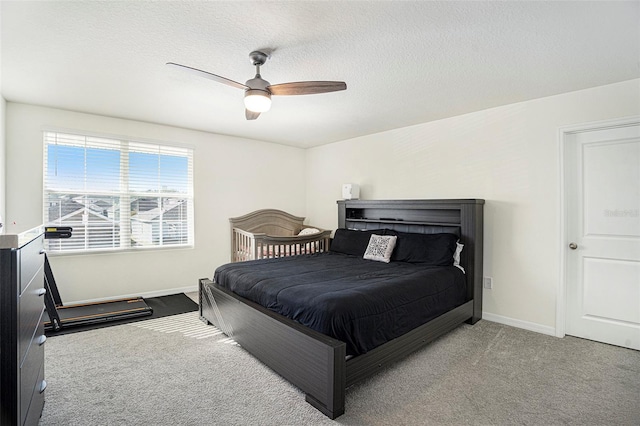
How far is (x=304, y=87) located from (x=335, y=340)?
1788 millimetres

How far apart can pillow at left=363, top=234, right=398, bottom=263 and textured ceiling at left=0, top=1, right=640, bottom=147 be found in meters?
1.54

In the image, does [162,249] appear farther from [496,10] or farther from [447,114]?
[496,10]

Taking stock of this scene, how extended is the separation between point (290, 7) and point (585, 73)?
2.50 m

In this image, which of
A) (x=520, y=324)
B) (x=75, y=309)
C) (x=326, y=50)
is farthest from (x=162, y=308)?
(x=520, y=324)

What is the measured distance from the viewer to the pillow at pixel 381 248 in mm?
3746

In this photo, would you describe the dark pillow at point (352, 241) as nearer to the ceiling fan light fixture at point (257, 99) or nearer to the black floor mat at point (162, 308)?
the black floor mat at point (162, 308)

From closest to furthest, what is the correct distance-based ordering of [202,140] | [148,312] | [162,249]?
[148,312]
[162,249]
[202,140]

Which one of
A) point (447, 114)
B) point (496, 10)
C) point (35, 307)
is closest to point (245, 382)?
point (35, 307)

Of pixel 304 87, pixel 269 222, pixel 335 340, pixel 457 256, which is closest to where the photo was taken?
pixel 335 340

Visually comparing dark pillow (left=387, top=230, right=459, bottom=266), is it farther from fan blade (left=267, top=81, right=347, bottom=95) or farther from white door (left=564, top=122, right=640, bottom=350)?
fan blade (left=267, top=81, right=347, bottom=95)

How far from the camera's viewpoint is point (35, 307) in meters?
1.74

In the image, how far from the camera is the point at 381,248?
382cm

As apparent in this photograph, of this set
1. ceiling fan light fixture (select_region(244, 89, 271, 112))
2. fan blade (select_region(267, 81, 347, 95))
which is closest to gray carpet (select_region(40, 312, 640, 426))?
ceiling fan light fixture (select_region(244, 89, 271, 112))

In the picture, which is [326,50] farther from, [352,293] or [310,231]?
[310,231]
